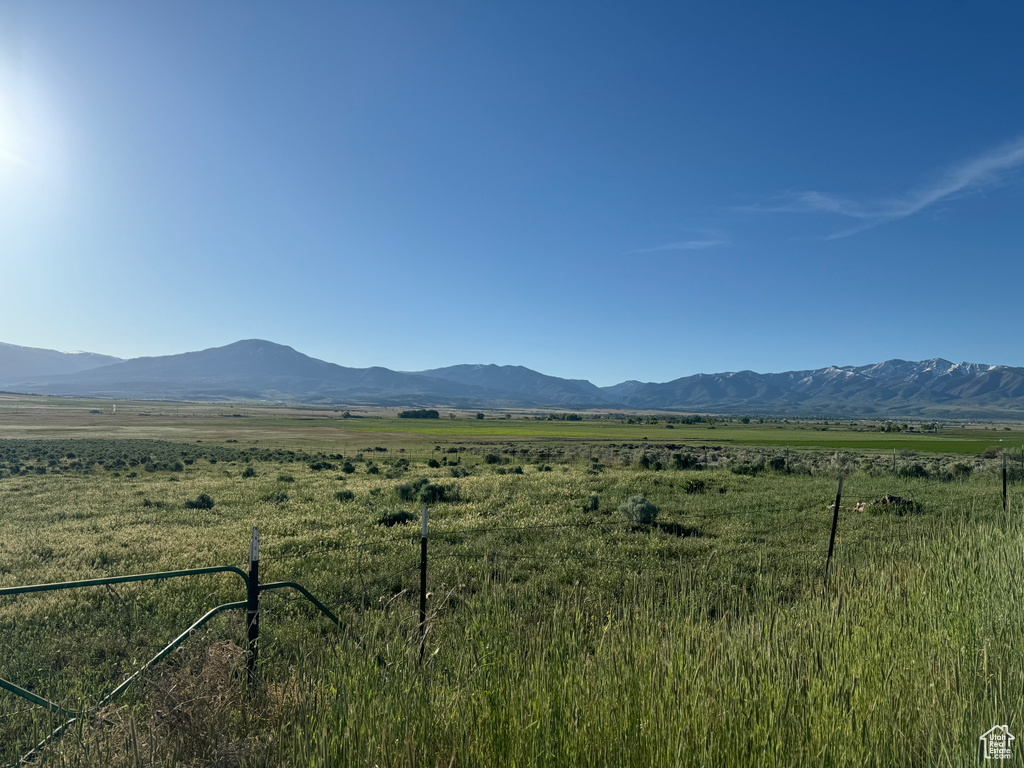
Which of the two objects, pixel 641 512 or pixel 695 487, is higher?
pixel 641 512

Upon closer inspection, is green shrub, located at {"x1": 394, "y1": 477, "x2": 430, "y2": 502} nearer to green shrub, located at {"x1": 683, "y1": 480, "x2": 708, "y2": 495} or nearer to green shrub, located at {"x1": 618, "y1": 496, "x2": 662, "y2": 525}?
green shrub, located at {"x1": 618, "y1": 496, "x2": 662, "y2": 525}

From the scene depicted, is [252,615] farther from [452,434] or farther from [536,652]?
[452,434]

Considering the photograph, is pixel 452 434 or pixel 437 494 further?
pixel 452 434

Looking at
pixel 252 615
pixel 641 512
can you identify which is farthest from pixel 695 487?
pixel 252 615

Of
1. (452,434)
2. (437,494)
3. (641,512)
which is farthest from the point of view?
(452,434)

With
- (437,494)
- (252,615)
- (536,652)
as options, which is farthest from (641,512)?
(536,652)

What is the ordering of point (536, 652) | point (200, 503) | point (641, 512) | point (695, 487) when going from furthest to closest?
1. point (695, 487)
2. point (200, 503)
3. point (641, 512)
4. point (536, 652)

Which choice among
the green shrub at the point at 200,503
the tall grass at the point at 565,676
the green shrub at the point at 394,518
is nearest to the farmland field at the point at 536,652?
the tall grass at the point at 565,676

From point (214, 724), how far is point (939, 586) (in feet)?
18.0

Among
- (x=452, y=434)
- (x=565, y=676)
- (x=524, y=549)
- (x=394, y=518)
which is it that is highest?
(x=565, y=676)

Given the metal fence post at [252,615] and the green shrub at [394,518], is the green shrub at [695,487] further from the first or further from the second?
the metal fence post at [252,615]

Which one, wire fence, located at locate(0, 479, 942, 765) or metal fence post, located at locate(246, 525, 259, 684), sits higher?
metal fence post, located at locate(246, 525, 259, 684)

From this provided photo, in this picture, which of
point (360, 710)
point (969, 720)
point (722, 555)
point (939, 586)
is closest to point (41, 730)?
point (360, 710)

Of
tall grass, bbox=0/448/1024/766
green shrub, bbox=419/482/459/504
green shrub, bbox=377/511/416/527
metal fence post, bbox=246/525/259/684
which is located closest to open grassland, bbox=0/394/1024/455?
green shrub, bbox=419/482/459/504
